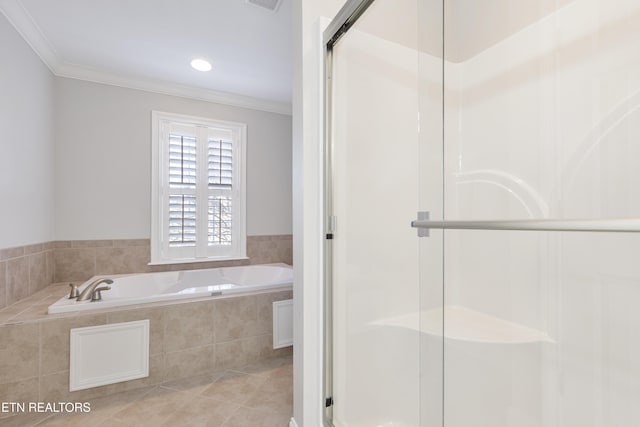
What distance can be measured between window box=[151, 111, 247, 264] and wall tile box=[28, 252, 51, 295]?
817mm

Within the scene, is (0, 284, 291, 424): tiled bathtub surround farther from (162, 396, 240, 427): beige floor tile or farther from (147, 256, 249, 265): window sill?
(147, 256, 249, 265): window sill

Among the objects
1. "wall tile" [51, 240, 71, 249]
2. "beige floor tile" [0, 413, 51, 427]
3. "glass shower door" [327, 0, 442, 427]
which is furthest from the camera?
"wall tile" [51, 240, 71, 249]

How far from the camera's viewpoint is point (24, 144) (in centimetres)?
218

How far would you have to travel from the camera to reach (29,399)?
168 centimetres

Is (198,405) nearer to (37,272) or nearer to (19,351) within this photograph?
(19,351)

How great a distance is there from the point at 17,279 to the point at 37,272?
0.30m

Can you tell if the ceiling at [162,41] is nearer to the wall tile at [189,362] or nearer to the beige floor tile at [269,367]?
the wall tile at [189,362]

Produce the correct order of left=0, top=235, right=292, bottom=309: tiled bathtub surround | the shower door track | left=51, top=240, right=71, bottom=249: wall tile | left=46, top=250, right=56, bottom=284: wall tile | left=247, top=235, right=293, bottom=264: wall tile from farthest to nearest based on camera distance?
left=247, top=235, right=293, bottom=264: wall tile, left=51, top=240, right=71, bottom=249: wall tile, left=46, top=250, right=56, bottom=284: wall tile, left=0, top=235, right=292, bottom=309: tiled bathtub surround, the shower door track

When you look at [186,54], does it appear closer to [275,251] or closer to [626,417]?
[275,251]

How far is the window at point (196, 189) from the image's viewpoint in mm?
3064

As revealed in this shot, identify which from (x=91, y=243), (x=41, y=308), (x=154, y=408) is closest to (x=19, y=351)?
(x=41, y=308)

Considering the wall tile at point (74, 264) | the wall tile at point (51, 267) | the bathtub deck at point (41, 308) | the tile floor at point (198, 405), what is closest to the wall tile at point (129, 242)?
the wall tile at point (74, 264)

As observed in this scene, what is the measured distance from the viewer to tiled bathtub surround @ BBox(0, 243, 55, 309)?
76.2 inches

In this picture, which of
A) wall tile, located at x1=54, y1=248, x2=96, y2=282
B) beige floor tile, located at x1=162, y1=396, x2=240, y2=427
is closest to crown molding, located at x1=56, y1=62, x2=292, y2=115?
wall tile, located at x1=54, y1=248, x2=96, y2=282
